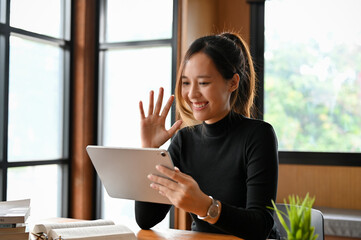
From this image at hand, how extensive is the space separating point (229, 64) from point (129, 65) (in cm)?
234

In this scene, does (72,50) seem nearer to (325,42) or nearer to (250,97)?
(325,42)

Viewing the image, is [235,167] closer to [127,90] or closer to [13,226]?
[13,226]

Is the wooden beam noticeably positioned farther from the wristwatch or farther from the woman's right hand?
the wristwatch

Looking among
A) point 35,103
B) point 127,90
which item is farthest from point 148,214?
point 127,90

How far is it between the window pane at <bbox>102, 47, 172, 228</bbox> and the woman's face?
207 centimetres

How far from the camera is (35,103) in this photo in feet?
11.9

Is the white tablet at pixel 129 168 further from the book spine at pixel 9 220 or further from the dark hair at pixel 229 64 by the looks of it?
the dark hair at pixel 229 64

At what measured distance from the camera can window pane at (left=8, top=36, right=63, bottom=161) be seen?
11.2 ft

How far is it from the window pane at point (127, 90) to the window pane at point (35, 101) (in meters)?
0.44

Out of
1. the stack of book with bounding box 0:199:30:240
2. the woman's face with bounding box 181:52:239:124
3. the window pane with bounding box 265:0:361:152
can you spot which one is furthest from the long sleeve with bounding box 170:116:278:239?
the window pane with bounding box 265:0:361:152

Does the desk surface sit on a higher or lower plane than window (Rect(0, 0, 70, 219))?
lower

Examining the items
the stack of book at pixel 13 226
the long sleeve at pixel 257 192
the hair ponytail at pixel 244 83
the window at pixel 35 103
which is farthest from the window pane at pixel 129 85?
the stack of book at pixel 13 226

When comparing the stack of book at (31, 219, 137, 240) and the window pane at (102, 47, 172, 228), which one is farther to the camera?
the window pane at (102, 47, 172, 228)

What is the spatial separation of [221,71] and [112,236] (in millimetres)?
728
